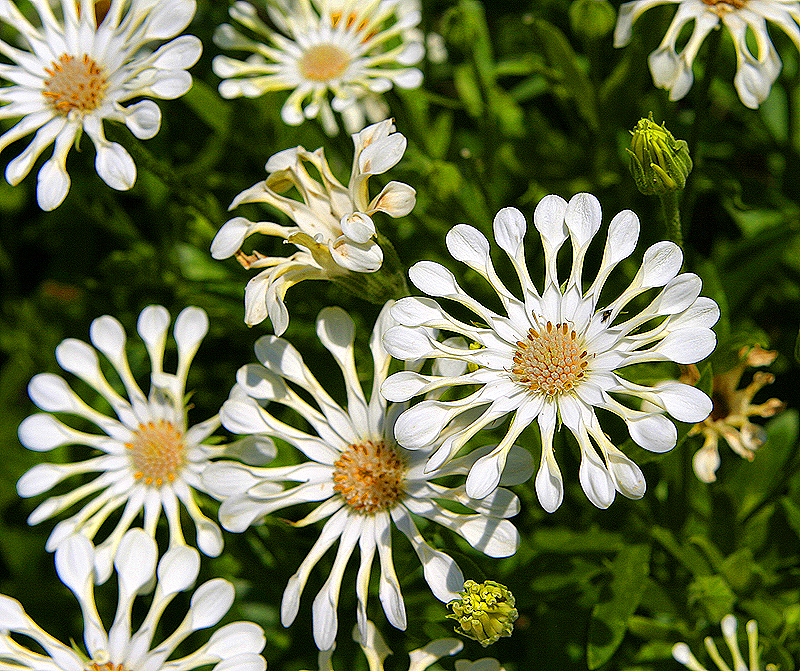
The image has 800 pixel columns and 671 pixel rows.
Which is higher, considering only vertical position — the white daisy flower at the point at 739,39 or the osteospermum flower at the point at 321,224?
the white daisy flower at the point at 739,39

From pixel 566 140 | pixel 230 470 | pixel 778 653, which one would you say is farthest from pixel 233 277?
pixel 778 653

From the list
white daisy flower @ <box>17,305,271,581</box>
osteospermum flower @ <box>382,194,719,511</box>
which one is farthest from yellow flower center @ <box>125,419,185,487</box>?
osteospermum flower @ <box>382,194,719,511</box>

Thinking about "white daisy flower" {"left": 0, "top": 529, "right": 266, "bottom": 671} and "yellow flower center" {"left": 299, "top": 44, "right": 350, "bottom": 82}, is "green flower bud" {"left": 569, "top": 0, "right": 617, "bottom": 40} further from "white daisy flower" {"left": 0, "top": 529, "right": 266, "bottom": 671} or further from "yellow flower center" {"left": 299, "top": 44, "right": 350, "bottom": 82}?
"white daisy flower" {"left": 0, "top": 529, "right": 266, "bottom": 671}

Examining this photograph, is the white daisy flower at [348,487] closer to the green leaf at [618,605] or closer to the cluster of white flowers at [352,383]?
the cluster of white flowers at [352,383]

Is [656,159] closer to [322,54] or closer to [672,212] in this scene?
[672,212]

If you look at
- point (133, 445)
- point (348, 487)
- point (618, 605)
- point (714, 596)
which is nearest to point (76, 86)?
point (133, 445)

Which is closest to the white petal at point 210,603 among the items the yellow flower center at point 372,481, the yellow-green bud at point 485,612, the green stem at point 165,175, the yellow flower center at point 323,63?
the yellow flower center at point 372,481
